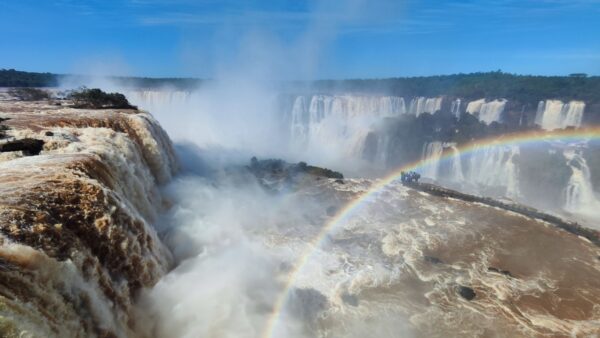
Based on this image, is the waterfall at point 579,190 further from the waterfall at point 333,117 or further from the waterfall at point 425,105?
→ the waterfall at point 425,105

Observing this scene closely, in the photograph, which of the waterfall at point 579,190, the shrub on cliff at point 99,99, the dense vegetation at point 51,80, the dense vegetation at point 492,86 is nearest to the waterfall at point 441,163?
the waterfall at point 579,190

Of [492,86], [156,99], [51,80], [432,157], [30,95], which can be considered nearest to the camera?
[30,95]

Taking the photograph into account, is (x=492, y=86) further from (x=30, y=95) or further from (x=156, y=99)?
(x=30, y=95)

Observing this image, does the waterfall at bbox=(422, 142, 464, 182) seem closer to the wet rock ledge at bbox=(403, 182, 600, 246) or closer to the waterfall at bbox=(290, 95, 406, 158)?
the waterfall at bbox=(290, 95, 406, 158)

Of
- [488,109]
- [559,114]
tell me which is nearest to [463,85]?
[488,109]

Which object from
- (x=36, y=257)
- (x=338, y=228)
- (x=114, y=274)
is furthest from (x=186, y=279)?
(x=338, y=228)

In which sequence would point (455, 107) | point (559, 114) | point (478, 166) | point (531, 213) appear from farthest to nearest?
point (455, 107) → point (559, 114) → point (478, 166) → point (531, 213)

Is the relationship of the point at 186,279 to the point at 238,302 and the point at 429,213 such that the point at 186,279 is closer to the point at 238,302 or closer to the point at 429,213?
the point at 238,302

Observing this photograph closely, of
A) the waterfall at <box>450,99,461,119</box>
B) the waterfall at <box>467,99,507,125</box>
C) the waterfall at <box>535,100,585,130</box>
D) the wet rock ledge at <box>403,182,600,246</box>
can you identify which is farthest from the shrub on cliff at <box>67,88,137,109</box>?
the waterfall at <box>535,100,585,130</box>
